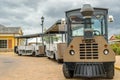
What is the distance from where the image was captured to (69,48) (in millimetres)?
14258

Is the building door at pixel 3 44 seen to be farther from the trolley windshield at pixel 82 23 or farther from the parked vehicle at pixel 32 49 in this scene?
the trolley windshield at pixel 82 23

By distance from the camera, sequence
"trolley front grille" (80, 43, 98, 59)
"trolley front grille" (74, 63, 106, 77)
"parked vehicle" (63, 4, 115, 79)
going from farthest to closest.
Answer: "trolley front grille" (80, 43, 98, 59) → "parked vehicle" (63, 4, 115, 79) → "trolley front grille" (74, 63, 106, 77)

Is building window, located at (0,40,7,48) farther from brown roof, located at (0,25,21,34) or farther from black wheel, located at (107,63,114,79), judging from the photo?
black wheel, located at (107,63,114,79)

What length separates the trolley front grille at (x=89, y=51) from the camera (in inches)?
552

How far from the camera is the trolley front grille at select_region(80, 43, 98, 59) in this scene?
14.0 metres

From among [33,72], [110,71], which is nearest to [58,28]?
[33,72]

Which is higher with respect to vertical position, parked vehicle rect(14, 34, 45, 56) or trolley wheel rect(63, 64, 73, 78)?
parked vehicle rect(14, 34, 45, 56)

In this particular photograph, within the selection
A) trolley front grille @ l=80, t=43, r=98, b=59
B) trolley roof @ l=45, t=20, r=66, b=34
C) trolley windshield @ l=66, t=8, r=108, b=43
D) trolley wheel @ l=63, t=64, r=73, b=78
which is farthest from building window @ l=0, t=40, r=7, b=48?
trolley front grille @ l=80, t=43, r=98, b=59

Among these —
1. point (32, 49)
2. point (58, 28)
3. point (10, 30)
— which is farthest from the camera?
point (10, 30)

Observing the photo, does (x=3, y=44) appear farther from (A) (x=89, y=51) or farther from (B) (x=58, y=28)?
(A) (x=89, y=51)

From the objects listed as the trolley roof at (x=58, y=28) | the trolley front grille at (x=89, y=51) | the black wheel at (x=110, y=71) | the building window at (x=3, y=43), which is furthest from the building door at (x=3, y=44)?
the trolley front grille at (x=89, y=51)

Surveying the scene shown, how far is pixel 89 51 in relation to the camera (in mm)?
14039

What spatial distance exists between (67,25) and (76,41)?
1.51 meters

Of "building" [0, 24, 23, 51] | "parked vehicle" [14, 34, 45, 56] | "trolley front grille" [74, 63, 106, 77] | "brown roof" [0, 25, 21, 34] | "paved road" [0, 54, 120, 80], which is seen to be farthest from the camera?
"brown roof" [0, 25, 21, 34]
